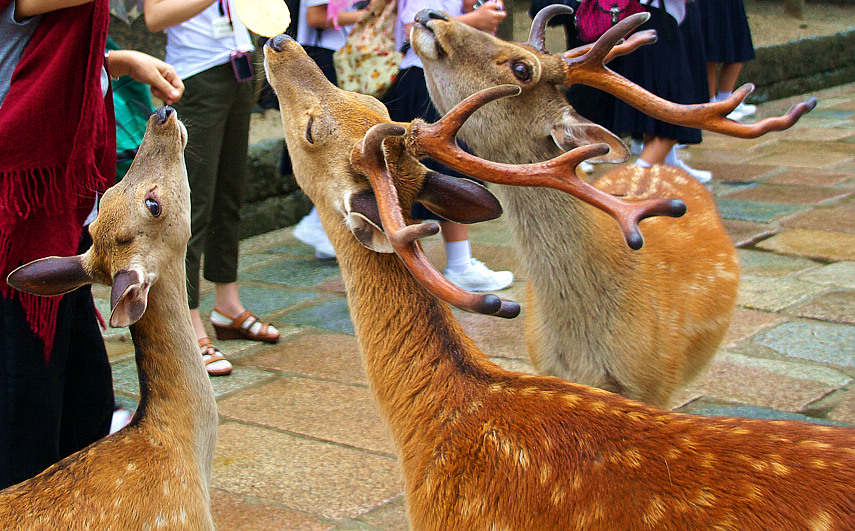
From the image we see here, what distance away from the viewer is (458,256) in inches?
223

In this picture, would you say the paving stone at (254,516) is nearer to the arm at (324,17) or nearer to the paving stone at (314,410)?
the paving stone at (314,410)

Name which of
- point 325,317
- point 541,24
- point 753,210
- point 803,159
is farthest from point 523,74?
point 803,159

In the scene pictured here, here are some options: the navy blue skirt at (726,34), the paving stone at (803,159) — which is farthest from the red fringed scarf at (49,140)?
the paving stone at (803,159)

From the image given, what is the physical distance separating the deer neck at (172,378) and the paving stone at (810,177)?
6487mm

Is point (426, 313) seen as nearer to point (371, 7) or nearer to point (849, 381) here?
point (849, 381)

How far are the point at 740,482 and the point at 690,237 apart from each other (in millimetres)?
1934

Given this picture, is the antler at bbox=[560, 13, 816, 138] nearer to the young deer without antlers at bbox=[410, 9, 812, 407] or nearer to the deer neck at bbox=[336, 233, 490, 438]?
the young deer without antlers at bbox=[410, 9, 812, 407]

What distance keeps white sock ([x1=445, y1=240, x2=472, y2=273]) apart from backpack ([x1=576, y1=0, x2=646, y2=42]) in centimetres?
149

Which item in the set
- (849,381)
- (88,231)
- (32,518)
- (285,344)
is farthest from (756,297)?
(32,518)

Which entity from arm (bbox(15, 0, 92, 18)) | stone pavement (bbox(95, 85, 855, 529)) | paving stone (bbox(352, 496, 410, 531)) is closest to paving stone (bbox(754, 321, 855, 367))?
stone pavement (bbox(95, 85, 855, 529))

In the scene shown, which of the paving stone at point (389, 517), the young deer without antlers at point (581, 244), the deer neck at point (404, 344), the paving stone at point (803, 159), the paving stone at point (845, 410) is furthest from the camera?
the paving stone at point (803, 159)

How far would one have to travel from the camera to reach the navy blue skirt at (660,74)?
6.34 m

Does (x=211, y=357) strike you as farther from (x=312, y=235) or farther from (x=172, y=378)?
(x=312, y=235)

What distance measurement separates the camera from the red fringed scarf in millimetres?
2564
